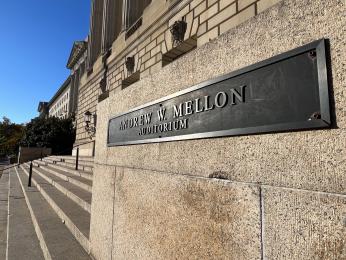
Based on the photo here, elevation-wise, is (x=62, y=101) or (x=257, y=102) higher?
(x=62, y=101)

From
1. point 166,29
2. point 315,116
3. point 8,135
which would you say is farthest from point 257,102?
point 8,135

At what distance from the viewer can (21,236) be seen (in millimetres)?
4820

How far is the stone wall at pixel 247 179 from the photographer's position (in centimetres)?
122

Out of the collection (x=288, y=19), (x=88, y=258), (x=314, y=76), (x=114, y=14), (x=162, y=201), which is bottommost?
(x=88, y=258)

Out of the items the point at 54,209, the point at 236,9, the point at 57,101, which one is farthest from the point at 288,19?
the point at 57,101

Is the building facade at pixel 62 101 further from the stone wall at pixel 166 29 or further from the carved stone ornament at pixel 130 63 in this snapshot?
the carved stone ornament at pixel 130 63

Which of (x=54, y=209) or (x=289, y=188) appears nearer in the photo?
(x=289, y=188)

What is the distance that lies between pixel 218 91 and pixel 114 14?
2303 cm

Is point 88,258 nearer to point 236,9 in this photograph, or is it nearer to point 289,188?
point 289,188

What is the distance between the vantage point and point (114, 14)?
74.2ft

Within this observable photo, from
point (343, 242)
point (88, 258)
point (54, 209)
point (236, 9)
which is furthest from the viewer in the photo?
point (236, 9)

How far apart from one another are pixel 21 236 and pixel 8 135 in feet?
253

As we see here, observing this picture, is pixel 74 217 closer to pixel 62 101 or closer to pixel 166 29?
pixel 166 29

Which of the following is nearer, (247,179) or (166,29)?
(247,179)
